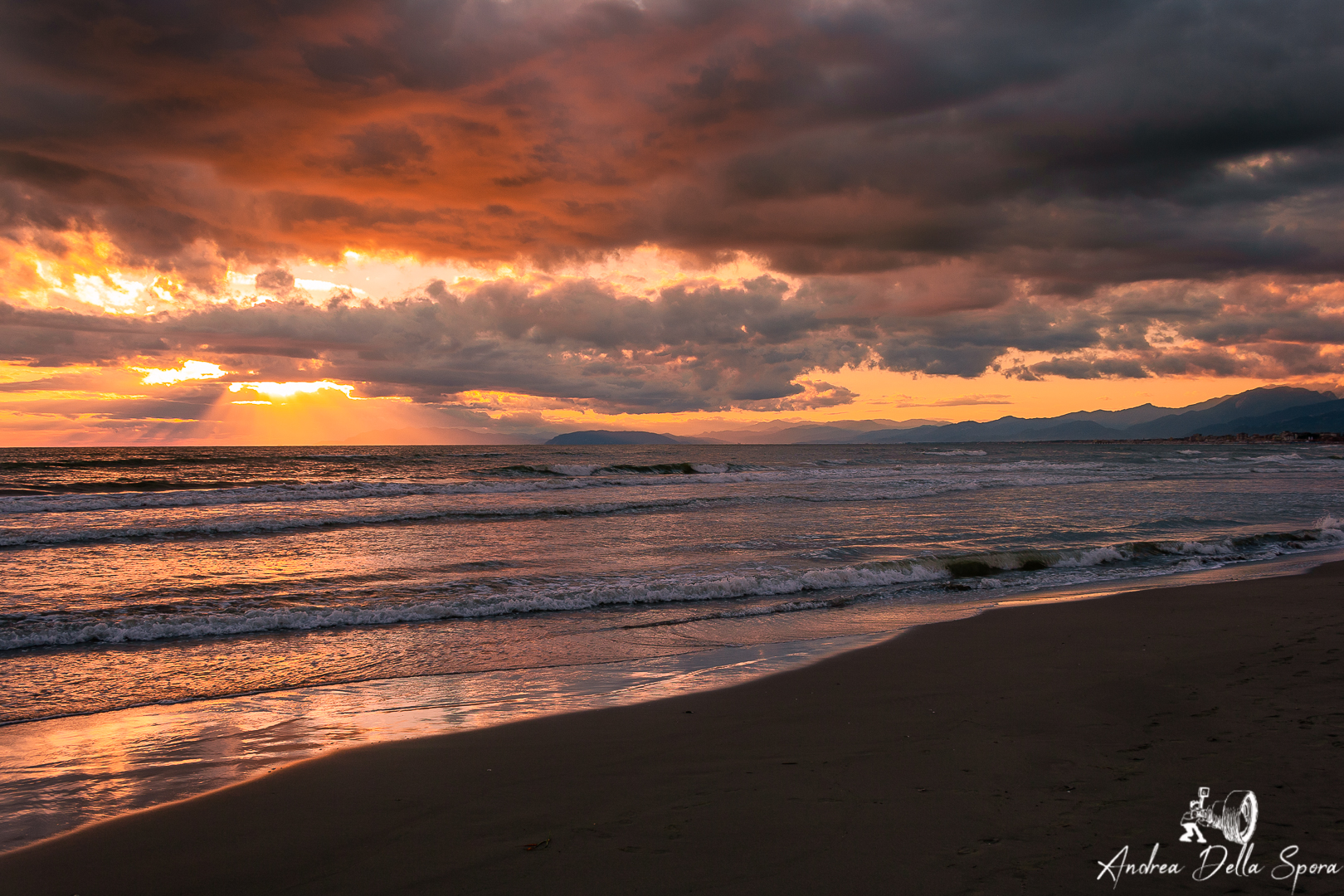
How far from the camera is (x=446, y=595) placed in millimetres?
12164

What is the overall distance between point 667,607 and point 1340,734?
27.1 feet

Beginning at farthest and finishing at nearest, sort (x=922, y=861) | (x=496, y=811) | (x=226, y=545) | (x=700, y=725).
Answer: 1. (x=226, y=545)
2. (x=700, y=725)
3. (x=496, y=811)
4. (x=922, y=861)

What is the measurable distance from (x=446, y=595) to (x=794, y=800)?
9122 mm

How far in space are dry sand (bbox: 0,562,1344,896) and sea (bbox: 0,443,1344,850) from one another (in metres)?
Result: 0.83

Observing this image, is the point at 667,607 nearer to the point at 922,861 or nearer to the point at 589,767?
the point at 589,767

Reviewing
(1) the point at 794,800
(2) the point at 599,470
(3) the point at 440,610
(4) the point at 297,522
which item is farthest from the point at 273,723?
(2) the point at 599,470

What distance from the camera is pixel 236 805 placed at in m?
4.68

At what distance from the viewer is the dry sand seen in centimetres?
359

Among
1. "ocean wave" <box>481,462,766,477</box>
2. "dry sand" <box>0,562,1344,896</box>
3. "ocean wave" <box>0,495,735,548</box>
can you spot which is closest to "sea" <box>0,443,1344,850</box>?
"ocean wave" <box>0,495,735,548</box>

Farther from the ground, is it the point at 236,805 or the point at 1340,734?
the point at 236,805

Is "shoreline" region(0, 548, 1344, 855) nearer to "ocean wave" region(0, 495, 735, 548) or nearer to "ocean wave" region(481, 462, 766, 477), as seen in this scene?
"ocean wave" region(0, 495, 735, 548)

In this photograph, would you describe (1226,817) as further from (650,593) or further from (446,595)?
(446,595)

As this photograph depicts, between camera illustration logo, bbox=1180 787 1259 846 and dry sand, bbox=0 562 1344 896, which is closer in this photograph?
dry sand, bbox=0 562 1344 896

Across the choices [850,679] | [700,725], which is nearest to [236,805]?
[700,725]
